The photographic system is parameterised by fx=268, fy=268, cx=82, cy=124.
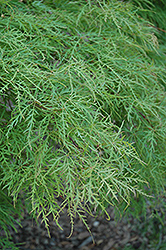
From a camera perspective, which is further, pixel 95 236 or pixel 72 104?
pixel 95 236

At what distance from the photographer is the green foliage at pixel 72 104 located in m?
0.66

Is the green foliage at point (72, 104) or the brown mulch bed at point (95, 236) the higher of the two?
the green foliage at point (72, 104)

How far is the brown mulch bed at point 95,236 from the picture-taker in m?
1.72

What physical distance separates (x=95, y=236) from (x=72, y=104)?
53.4 inches

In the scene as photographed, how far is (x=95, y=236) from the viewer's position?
1.78 meters

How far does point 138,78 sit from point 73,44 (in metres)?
0.22

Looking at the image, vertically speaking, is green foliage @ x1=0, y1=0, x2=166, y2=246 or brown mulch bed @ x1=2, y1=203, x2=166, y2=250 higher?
green foliage @ x1=0, y1=0, x2=166, y2=246

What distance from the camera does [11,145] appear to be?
73cm

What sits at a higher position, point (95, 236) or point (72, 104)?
point (72, 104)

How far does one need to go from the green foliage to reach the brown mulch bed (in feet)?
3.34

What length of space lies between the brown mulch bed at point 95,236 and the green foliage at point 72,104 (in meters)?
1.02

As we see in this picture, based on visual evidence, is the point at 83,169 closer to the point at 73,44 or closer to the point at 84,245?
the point at 73,44

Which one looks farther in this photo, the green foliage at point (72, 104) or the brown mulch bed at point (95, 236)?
the brown mulch bed at point (95, 236)

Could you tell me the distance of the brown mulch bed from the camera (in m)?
1.72
